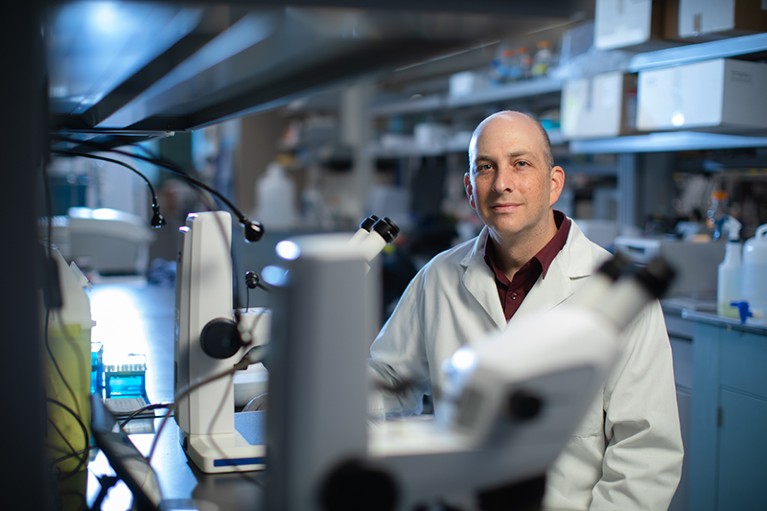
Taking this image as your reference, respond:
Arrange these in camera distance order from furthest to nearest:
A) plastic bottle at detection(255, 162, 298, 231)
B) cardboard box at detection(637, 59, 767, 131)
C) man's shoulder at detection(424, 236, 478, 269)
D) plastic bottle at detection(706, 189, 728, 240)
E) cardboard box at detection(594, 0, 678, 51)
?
plastic bottle at detection(255, 162, 298, 231) < plastic bottle at detection(706, 189, 728, 240) < cardboard box at detection(594, 0, 678, 51) < cardboard box at detection(637, 59, 767, 131) < man's shoulder at detection(424, 236, 478, 269)

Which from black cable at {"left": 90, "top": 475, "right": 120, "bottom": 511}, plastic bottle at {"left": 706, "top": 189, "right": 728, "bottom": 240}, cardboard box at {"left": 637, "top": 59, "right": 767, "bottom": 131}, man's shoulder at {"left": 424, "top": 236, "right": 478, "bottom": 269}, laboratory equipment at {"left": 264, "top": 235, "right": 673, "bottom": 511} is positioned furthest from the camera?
plastic bottle at {"left": 706, "top": 189, "right": 728, "bottom": 240}

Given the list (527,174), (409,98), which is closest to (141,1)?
(527,174)

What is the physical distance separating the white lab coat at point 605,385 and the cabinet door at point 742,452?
3.73ft

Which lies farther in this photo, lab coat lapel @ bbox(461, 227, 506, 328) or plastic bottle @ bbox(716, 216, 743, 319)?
plastic bottle @ bbox(716, 216, 743, 319)

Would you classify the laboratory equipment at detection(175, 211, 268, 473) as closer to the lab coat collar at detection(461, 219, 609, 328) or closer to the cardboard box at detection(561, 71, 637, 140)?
the lab coat collar at detection(461, 219, 609, 328)

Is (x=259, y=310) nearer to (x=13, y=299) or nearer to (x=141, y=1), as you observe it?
(x=13, y=299)

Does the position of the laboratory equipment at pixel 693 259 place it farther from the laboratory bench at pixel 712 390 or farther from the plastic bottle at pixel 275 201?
the plastic bottle at pixel 275 201

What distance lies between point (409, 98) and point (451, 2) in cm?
521

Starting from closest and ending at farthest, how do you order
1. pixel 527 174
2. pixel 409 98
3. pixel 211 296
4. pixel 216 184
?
pixel 211 296, pixel 527 174, pixel 409 98, pixel 216 184

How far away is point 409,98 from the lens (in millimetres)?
5660

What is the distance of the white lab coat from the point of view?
1354mm

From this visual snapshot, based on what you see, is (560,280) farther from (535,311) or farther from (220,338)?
(220,338)

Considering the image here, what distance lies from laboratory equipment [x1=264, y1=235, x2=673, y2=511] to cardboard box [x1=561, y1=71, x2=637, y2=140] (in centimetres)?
275

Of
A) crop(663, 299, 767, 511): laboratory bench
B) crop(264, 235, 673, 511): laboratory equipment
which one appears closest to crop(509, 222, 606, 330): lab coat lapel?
crop(264, 235, 673, 511): laboratory equipment
